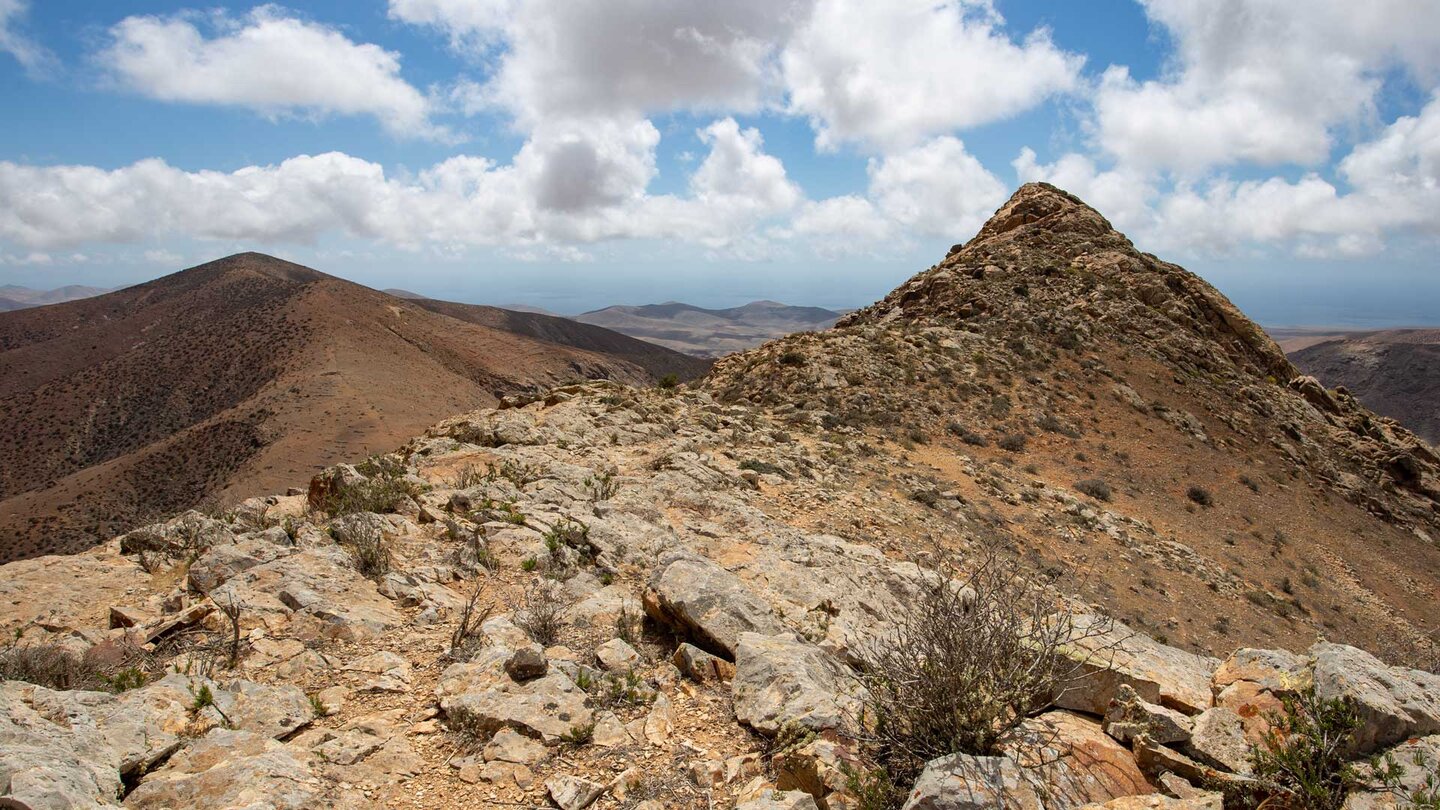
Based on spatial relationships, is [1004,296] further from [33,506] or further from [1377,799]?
[33,506]

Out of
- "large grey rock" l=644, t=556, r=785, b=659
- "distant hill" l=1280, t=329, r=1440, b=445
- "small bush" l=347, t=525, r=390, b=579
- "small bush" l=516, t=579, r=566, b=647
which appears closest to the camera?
"large grey rock" l=644, t=556, r=785, b=659

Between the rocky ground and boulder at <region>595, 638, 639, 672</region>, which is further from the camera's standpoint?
boulder at <region>595, 638, 639, 672</region>

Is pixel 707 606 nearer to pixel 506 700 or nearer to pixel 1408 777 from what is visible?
pixel 506 700

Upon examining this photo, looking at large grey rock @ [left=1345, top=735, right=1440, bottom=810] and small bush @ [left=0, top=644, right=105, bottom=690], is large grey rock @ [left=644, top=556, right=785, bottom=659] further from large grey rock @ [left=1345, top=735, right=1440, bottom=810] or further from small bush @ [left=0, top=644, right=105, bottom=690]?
small bush @ [left=0, top=644, right=105, bottom=690]

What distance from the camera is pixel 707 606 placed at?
19.7 feet

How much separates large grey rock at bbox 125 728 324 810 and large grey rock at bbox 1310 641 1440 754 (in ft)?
18.7

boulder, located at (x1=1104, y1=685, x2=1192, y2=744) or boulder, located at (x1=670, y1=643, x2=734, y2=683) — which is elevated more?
boulder, located at (x1=1104, y1=685, x2=1192, y2=744)

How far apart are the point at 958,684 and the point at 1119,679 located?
4.60 feet

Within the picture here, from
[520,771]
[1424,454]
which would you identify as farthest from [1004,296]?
[520,771]

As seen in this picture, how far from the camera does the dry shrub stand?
3818 mm

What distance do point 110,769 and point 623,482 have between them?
7.47 metres

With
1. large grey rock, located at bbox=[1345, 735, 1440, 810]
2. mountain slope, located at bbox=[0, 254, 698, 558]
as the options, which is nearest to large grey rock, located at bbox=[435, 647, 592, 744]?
large grey rock, located at bbox=[1345, 735, 1440, 810]

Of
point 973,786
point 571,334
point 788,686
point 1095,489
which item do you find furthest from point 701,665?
point 571,334

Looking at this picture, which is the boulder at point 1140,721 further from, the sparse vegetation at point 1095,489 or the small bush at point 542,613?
the sparse vegetation at point 1095,489
